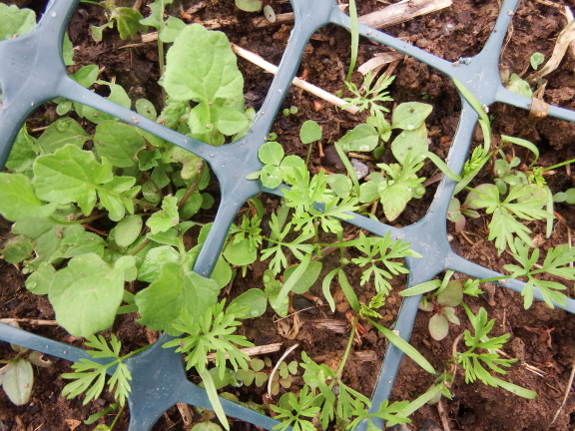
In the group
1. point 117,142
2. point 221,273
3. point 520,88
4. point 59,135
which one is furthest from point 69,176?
point 520,88

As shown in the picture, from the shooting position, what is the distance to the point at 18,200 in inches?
36.5

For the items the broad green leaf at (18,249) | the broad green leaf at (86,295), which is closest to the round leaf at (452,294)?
the broad green leaf at (86,295)

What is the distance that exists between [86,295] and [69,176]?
28 centimetres

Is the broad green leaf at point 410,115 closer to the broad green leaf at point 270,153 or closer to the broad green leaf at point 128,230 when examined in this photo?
→ the broad green leaf at point 270,153

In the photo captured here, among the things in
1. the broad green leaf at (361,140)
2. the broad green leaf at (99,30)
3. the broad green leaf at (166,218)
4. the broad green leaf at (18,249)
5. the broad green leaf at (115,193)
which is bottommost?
the broad green leaf at (18,249)

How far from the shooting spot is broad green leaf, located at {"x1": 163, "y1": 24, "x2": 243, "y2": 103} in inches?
40.4

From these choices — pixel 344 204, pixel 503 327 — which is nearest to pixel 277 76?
pixel 344 204

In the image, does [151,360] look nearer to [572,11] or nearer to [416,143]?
[416,143]

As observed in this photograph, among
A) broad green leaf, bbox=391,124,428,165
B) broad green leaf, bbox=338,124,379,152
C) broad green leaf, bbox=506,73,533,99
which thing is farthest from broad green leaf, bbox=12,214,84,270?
broad green leaf, bbox=506,73,533,99

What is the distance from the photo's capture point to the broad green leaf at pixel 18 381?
1.19 metres

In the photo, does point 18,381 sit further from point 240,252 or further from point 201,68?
point 201,68

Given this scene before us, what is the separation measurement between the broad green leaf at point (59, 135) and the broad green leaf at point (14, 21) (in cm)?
25

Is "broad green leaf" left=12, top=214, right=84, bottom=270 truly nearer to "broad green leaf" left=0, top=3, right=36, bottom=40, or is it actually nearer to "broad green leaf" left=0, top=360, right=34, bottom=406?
"broad green leaf" left=0, top=360, right=34, bottom=406

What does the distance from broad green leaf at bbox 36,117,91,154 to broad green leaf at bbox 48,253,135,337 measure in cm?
41
